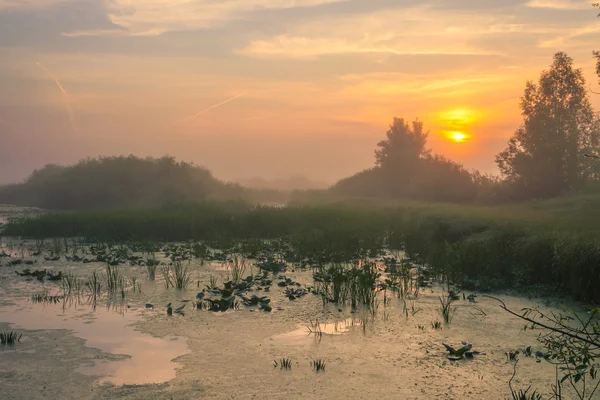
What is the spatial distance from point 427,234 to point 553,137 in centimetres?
2107

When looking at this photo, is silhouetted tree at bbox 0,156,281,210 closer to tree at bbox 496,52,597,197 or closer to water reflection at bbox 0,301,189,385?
tree at bbox 496,52,597,197

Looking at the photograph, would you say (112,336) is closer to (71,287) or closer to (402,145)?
(71,287)

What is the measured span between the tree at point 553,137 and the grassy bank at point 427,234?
8997 mm

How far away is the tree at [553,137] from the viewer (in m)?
37.1

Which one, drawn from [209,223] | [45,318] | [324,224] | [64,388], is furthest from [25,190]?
[64,388]

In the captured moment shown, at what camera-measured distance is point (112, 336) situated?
1017cm

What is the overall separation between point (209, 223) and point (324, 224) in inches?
250

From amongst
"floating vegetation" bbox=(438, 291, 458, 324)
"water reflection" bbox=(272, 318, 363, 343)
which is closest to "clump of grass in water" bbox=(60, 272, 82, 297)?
"water reflection" bbox=(272, 318, 363, 343)

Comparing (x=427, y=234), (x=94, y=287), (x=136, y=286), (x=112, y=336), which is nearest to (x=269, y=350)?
(x=112, y=336)

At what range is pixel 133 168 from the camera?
5369 centimetres

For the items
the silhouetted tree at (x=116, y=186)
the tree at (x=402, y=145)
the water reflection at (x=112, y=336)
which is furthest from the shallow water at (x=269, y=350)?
the tree at (x=402, y=145)

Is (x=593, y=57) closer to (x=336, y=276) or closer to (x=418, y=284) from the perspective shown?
(x=418, y=284)

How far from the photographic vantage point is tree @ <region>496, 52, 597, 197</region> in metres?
37.1

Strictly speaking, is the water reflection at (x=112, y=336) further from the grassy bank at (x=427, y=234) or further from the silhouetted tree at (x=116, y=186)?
the silhouetted tree at (x=116, y=186)
